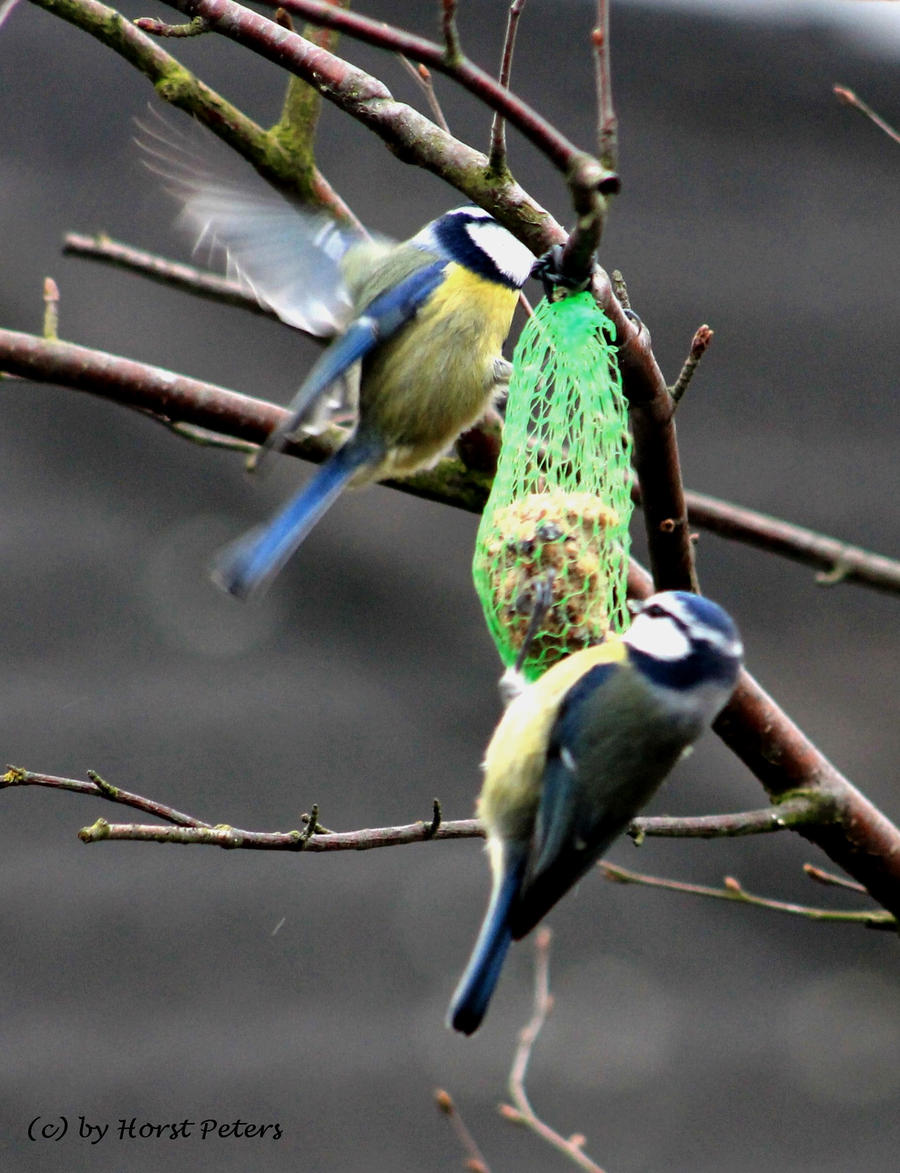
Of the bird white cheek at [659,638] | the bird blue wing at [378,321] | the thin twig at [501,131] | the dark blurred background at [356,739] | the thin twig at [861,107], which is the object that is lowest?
the dark blurred background at [356,739]

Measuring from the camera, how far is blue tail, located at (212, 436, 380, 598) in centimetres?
191

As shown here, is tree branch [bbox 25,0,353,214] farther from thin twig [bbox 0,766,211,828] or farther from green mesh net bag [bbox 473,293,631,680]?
thin twig [bbox 0,766,211,828]

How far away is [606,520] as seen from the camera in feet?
6.48

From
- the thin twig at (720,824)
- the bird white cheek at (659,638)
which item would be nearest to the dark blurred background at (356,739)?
the thin twig at (720,824)

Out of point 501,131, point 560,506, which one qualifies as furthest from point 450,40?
point 560,506

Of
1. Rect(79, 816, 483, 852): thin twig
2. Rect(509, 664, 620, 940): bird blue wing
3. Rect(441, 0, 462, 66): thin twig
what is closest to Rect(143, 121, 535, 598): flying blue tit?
Rect(509, 664, 620, 940): bird blue wing

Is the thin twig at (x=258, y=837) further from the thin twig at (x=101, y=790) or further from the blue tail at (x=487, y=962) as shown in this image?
the blue tail at (x=487, y=962)

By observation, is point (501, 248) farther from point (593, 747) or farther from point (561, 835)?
point (561, 835)

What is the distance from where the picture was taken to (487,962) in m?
1.74

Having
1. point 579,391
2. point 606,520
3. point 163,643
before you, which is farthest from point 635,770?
point 163,643

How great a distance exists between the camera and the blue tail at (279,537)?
1910 mm

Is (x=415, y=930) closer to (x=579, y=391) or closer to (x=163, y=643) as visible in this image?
(x=163, y=643)

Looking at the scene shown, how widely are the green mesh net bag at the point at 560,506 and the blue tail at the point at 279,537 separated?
0.91 ft

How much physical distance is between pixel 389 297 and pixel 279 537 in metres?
0.56
